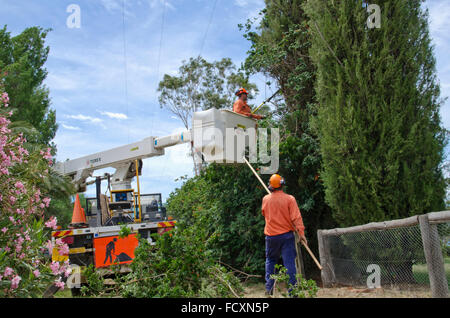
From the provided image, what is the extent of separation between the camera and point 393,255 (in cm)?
580

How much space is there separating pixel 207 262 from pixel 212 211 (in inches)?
165

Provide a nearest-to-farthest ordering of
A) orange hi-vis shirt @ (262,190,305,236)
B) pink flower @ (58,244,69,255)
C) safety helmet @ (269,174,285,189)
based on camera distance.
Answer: pink flower @ (58,244,69,255), orange hi-vis shirt @ (262,190,305,236), safety helmet @ (269,174,285,189)

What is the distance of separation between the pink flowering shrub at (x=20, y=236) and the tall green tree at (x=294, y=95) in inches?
203

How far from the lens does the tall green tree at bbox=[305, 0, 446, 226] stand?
639 cm

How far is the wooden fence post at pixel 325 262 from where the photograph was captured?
23.0 ft

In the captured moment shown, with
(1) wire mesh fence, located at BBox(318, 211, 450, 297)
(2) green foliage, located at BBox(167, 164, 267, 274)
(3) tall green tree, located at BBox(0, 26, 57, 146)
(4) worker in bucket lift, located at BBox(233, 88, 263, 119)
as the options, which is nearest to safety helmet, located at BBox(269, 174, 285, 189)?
(1) wire mesh fence, located at BBox(318, 211, 450, 297)

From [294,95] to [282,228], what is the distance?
4.41m

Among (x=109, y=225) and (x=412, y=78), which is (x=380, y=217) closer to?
(x=412, y=78)

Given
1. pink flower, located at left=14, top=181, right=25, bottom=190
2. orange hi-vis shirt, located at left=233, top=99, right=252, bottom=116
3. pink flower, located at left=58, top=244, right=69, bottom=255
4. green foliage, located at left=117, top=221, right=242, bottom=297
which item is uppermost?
orange hi-vis shirt, located at left=233, top=99, right=252, bottom=116

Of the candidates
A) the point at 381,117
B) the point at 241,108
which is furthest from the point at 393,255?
the point at 241,108

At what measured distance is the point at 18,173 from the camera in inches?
182

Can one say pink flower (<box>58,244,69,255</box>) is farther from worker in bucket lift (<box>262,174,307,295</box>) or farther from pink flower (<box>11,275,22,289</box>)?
worker in bucket lift (<box>262,174,307,295</box>)

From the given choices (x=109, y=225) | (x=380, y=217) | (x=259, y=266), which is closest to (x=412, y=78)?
(x=380, y=217)
